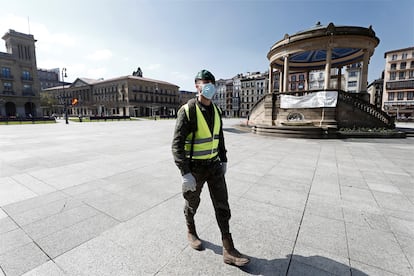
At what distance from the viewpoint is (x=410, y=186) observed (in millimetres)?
4559

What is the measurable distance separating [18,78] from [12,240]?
2674 inches

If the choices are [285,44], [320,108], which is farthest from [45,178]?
[285,44]

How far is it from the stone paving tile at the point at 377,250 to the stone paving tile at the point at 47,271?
131 inches

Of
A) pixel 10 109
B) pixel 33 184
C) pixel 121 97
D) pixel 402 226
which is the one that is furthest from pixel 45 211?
pixel 121 97

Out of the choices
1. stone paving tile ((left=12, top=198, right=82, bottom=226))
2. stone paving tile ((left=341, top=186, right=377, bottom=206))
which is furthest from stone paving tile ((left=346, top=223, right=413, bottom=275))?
stone paving tile ((left=12, top=198, right=82, bottom=226))

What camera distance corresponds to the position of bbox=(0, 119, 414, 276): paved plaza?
2150 millimetres

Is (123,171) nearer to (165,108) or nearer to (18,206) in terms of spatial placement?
(18,206)

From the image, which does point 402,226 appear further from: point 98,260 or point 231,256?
point 98,260

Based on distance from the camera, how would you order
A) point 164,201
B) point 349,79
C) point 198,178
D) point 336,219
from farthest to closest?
point 349,79 → point 164,201 → point 336,219 → point 198,178

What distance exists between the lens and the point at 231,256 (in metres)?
2.15

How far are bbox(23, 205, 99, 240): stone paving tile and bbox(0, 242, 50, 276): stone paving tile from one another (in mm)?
251

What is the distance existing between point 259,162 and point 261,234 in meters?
4.16

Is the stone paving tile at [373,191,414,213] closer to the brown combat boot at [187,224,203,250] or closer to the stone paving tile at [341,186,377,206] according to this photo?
the stone paving tile at [341,186,377,206]

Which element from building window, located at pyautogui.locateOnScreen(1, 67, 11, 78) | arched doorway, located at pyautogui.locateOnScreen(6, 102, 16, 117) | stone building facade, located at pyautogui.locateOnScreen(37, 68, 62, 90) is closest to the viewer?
building window, located at pyautogui.locateOnScreen(1, 67, 11, 78)
